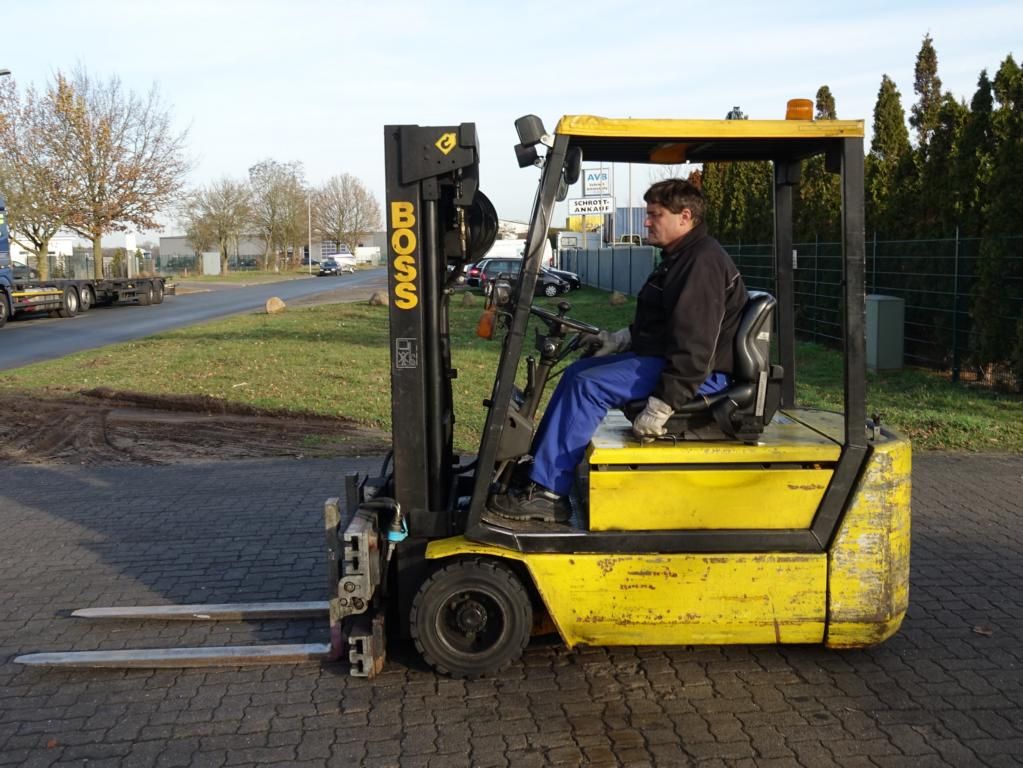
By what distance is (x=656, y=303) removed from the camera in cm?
469

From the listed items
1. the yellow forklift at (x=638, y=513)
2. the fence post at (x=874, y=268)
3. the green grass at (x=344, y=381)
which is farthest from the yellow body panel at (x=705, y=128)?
the fence post at (x=874, y=268)

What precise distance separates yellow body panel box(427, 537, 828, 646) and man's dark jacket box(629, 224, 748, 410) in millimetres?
745

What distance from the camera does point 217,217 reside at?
3024 inches

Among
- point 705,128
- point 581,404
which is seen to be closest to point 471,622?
point 581,404

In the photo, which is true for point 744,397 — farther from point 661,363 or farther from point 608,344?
point 608,344

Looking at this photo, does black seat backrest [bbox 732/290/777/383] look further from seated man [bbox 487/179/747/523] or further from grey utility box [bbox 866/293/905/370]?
grey utility box [bbox 866/293/905/370]

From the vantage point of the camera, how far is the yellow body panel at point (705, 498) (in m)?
4.50

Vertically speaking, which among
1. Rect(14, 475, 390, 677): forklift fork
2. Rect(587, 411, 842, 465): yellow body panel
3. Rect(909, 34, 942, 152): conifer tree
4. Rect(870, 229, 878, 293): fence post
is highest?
Rect(909, 34, 942, 152): conifer tree

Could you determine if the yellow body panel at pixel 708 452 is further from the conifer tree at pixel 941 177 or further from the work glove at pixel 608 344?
the conifer tree at pixel 941 177

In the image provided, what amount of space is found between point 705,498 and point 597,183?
24536 mm

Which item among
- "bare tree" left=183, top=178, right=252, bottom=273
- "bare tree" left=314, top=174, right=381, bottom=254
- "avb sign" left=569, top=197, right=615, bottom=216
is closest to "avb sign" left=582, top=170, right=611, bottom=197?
"avb sign" left=569, top=197, right=615, bottom=216

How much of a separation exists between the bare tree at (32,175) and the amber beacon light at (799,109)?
42.0 meters

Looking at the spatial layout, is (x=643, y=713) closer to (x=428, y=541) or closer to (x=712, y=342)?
(x=428, y=541)

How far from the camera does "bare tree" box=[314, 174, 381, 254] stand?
111562 millimetres
